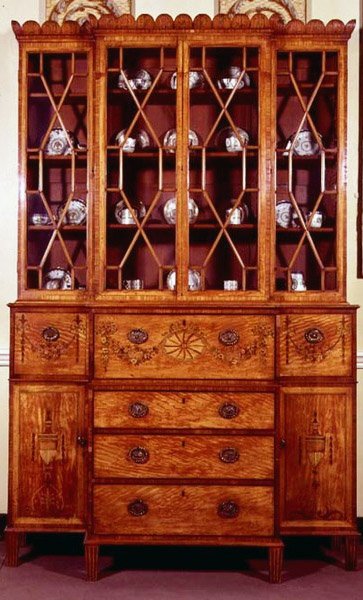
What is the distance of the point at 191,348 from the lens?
9.59 feet

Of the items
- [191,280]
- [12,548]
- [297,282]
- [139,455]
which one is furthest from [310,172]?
[12,548]

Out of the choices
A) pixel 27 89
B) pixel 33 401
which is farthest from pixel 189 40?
pixel 33 401

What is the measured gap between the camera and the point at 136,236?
3.05 metres

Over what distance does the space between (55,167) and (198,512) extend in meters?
1.69


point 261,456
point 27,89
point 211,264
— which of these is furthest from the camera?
point 211,264

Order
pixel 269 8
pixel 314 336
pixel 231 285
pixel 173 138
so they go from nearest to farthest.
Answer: pixel 314 336
pixel 231 285
pixel 173 138
pixel 269 8

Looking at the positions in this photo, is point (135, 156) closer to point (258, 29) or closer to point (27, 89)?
point (27, 89)

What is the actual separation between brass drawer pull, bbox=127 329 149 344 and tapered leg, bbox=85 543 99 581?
84 centimetres

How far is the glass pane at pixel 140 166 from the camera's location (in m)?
3.06

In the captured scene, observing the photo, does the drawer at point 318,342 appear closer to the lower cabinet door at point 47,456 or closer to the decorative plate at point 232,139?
the decorative plate at point 232,139

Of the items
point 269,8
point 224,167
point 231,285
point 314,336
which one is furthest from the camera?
point 269,8

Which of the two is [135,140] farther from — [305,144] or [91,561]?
[91,561]

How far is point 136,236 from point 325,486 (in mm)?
1326

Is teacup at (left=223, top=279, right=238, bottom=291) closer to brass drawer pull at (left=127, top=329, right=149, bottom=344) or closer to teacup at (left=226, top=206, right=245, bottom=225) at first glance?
teacup at (left=226, top=206, right=245, bottom=225)
